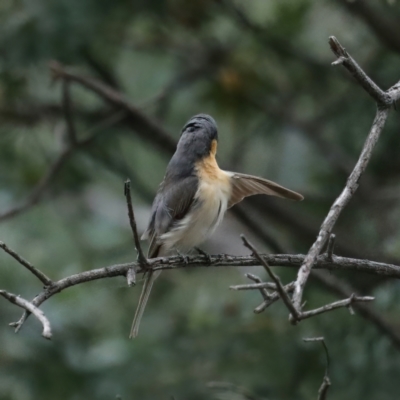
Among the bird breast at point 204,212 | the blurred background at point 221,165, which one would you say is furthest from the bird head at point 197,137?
the blurred background at point 221,165

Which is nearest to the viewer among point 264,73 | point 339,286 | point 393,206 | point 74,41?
point 339,286

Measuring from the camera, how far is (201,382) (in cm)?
433

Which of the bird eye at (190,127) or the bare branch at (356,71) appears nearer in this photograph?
the bare branch at (356,71)

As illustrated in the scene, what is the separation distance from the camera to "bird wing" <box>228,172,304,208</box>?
2748mm

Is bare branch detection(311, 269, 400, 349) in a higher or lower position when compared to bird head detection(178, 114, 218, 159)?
lower

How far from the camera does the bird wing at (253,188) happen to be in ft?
9.01

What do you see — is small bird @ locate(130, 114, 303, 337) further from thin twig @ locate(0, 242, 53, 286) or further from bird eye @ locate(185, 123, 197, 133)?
thin twig @ locate(0, 242, 53, 286)

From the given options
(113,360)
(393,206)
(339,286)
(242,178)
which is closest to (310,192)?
(393,206)

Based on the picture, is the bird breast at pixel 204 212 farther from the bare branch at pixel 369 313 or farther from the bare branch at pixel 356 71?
the bare branch at pixel 356 71

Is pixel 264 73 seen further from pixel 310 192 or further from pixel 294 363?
pixel 294 363

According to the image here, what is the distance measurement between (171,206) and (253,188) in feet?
1.41

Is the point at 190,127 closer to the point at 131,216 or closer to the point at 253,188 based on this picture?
the point at 253,188

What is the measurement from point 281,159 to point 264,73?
0.76 meters

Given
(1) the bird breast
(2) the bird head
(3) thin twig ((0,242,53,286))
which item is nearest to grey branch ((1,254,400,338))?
(3) thin twig ((0,242,53,286))
